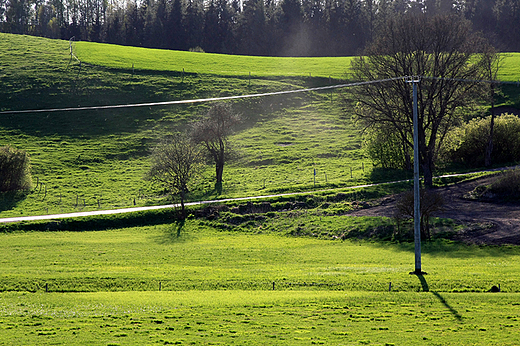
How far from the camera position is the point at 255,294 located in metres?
26.0

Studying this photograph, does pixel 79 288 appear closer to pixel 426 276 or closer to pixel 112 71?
pixel 426 276

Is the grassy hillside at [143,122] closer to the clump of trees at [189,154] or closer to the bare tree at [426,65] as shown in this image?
the clump of trees at [189,154]

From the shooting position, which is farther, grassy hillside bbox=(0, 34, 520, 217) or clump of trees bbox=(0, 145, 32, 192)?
grassy hillside bbox=(0, 34, 520, 217)

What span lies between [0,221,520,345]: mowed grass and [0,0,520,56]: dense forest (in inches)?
4960

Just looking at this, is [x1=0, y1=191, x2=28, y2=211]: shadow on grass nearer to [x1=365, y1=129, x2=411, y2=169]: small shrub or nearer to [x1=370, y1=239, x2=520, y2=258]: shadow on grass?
[x1=370, y1=239, x2=520, y2=258]: shadow on grass

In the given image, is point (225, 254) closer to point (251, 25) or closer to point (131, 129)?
point (131, 129)

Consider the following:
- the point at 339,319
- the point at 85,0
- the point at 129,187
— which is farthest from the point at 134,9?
the point at 339,319

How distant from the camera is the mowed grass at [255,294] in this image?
18828mm

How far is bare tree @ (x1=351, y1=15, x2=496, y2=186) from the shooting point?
165 ft

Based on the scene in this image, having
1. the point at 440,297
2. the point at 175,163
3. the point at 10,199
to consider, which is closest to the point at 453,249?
the point at 440,297

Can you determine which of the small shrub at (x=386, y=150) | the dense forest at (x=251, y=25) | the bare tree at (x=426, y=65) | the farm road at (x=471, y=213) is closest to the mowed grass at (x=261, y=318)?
the farm road at (x=471, y=213)

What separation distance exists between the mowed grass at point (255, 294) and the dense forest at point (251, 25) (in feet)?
413

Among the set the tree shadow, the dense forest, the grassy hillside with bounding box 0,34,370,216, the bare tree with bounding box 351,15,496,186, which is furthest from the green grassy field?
the dense forest

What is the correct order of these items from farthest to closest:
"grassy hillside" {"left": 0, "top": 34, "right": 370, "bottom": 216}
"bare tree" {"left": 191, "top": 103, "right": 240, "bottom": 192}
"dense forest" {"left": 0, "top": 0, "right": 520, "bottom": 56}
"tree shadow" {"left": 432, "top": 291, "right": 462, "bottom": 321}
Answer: "dense forest" {"left": 0, "top": 0, "right": 520, "bottom": 56} → "grassy hillside" {"left": 0, "top": 34, "right": 370, "bottom": 216} → "bare tree" {"left": 191, "top": 103, "right": 240, "bottom": 192} → "tree shadow" {"left": 432, "top": 291, "right": 462, "bottom": 321}
